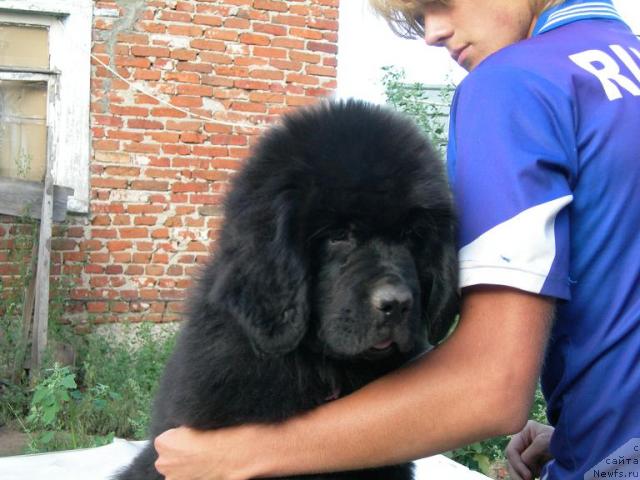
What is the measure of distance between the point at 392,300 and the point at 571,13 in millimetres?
773

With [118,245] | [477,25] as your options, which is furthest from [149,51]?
[477,25]

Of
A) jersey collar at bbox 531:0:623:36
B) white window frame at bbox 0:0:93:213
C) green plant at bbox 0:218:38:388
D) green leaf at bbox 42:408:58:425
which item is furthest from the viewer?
white window frame at bbox 0:0:93:213

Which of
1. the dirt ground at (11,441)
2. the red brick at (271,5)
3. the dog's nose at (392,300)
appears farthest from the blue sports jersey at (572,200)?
the red brick at (271,5)

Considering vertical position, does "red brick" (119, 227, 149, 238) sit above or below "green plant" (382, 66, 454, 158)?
below

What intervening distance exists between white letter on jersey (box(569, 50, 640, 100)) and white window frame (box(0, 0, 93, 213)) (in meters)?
5.74

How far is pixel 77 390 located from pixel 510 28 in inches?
202

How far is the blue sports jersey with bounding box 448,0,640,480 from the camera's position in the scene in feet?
5.11

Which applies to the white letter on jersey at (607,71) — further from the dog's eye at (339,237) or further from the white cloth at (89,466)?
the white cloth at (89,466)

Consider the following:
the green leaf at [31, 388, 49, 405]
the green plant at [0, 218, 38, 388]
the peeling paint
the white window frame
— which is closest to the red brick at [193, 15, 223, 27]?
the peeling paint

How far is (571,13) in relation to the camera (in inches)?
70.4

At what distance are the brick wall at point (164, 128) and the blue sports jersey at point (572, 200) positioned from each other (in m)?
5.21

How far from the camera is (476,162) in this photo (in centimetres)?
162

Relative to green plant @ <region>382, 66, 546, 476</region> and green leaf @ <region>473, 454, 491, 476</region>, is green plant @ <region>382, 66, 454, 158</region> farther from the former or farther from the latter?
green leaf @ <region>473, 454, 491, 476</region>

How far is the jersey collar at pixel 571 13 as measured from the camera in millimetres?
1779
